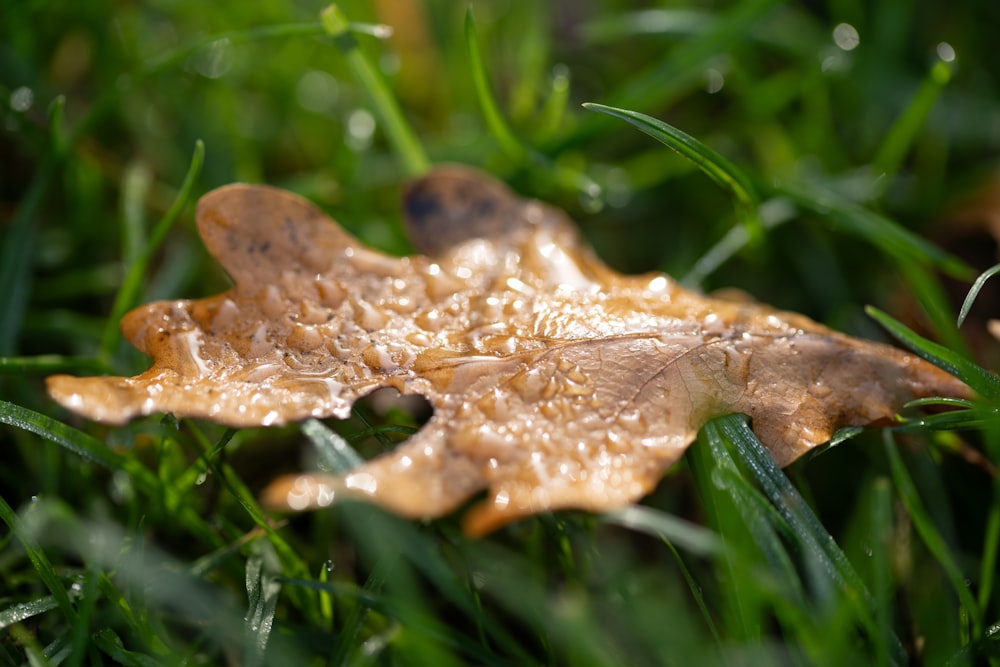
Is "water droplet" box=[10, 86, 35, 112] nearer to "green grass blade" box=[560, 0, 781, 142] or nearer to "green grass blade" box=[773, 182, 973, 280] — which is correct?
"green grass blade" box=[560, 0, 781, 142]

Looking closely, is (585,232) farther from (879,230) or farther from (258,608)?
(258,608)

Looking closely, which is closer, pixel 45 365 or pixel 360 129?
pixel 45 365

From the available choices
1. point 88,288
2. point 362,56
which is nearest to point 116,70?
point 88,288

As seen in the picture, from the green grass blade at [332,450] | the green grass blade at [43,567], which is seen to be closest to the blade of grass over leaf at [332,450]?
the green grass blade at [332,450]

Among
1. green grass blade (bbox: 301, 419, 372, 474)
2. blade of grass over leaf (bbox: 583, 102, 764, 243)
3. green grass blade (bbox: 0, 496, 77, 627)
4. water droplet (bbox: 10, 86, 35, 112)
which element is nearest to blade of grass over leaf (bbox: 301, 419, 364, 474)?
green grass blade (bbox: 301, 419, 372, 474)

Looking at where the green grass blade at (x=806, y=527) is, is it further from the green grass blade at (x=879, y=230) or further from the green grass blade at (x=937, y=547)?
the green grass blade at (x=879, y=230)

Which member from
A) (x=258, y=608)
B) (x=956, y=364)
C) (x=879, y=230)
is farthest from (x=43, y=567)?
(x=879, y=230)

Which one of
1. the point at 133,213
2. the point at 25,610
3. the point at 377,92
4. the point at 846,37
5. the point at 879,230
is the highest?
the point at 846,37

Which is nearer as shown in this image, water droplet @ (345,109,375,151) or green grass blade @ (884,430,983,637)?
green grass blade @ (884,430,983,637)
